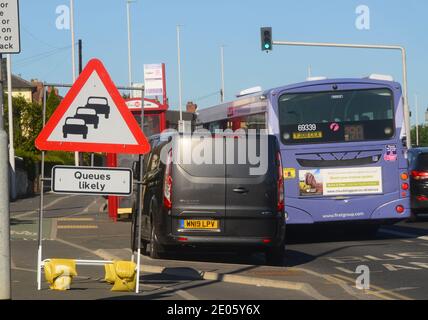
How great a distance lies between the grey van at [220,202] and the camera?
1534 cm

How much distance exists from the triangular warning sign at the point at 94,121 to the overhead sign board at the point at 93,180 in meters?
0.30

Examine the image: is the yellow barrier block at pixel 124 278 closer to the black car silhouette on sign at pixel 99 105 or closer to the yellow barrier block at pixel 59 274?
the yellow barrier block at pixel 59 274

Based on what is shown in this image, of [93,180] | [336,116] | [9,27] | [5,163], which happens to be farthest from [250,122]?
[5,163]

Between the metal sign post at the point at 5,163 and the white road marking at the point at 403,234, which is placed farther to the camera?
the white road marking at the point at 403,234

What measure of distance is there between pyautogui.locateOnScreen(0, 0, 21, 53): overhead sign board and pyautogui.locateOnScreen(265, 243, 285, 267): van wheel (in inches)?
305

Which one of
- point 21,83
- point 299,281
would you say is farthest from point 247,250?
point 21,83

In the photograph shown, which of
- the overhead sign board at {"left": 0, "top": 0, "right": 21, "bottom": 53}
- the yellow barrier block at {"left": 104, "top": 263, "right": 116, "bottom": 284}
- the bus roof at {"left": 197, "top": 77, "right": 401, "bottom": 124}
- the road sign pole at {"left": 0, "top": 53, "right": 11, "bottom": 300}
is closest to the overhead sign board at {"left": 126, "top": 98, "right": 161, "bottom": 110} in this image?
the bus roof at {"left": 197, "top": 77, "right": 401, "bottom": 124}

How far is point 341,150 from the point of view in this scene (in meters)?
20.6

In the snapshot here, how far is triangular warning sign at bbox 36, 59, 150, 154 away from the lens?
1041 cm

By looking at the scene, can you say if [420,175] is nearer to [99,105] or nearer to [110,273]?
[110,273]

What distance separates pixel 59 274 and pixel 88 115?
6.10ft

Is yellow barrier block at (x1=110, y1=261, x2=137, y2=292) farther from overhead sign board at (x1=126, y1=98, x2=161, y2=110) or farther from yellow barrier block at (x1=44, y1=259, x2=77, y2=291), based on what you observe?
overhead sign board at (x1=126, y1=98, x2=161, y2=110)

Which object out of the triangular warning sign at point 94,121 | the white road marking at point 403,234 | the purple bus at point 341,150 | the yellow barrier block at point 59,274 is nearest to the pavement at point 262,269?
the white road marking at point 403,234
